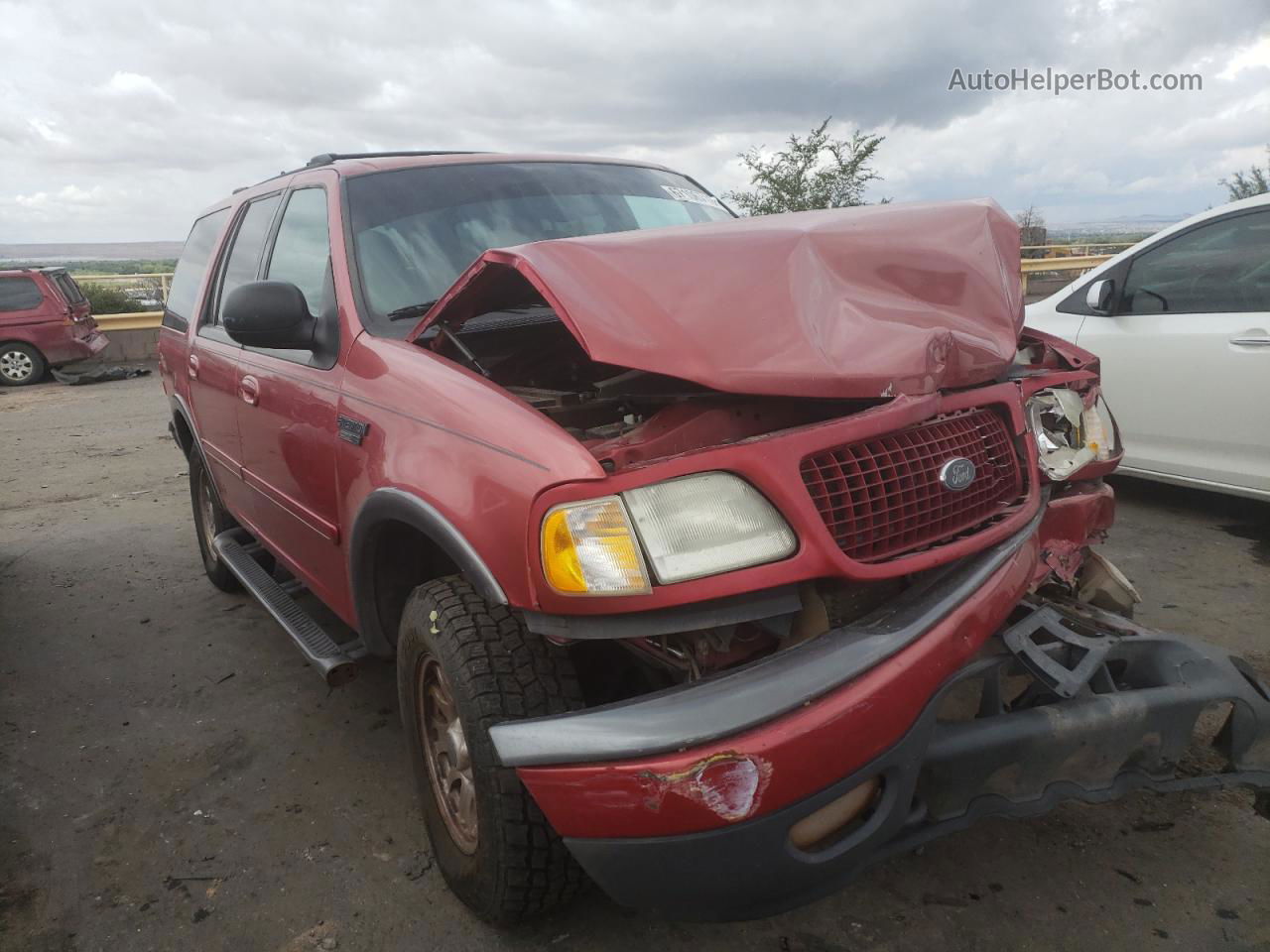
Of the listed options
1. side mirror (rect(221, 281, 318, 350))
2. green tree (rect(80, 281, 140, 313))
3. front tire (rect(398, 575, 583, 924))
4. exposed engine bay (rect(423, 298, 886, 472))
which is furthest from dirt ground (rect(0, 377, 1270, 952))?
green tree (rect(80, 281, 140, 313))

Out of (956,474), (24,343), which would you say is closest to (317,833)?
(956,474)

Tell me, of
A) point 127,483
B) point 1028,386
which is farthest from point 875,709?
point 127,483

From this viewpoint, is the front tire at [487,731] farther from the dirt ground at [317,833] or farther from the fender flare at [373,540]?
the dirt ground at [317,833]

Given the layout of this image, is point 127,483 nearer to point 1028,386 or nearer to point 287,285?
point 287,285

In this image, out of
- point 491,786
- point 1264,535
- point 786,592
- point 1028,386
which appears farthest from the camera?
point 1264,535

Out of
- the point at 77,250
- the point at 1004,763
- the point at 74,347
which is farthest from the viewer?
the point at 77,250

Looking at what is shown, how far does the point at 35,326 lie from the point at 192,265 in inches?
436

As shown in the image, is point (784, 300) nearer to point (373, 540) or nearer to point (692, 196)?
point (373, 540)

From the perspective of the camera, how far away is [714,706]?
153 centimetres

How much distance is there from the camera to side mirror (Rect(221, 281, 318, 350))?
8.10 ft

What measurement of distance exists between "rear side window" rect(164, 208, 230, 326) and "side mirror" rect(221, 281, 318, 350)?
6.30ft

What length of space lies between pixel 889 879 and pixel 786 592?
96 cm

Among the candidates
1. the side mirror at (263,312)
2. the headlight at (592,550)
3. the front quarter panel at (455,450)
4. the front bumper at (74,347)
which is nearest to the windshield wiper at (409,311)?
the front quarter panel at (455,450)

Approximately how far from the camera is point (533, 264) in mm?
1954
